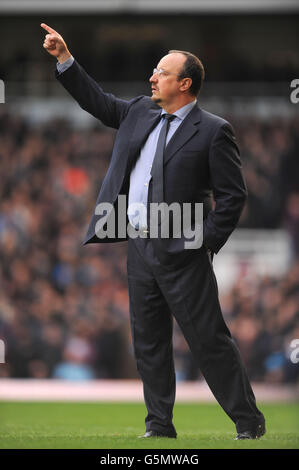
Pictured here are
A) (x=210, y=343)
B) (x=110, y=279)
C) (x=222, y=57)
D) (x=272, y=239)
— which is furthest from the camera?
(x=222, y=57)

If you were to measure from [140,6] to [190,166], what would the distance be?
57.0 feet

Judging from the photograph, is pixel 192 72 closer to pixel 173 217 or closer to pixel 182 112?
pixel 182 112

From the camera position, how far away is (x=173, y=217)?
582 cm

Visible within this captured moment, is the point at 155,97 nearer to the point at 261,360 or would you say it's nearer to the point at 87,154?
the point at 261,360

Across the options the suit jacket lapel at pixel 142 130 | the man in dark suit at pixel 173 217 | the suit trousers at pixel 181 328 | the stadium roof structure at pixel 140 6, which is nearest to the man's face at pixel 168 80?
the man in dark suit at pixel 173 217

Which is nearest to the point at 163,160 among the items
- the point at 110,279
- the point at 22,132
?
the point at 110,279

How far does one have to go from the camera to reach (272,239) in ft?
61.9

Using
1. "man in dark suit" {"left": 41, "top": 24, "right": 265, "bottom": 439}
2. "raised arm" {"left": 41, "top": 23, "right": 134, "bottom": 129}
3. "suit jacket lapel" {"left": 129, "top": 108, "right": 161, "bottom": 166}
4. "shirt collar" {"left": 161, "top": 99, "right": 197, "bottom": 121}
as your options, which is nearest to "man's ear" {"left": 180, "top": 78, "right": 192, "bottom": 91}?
"man in dark suit" {"left": 41, "top": 24, "right": 265, "bottom": 439}

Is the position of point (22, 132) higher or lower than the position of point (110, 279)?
higher

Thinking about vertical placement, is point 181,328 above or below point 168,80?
below

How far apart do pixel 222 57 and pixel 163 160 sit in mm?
17714
